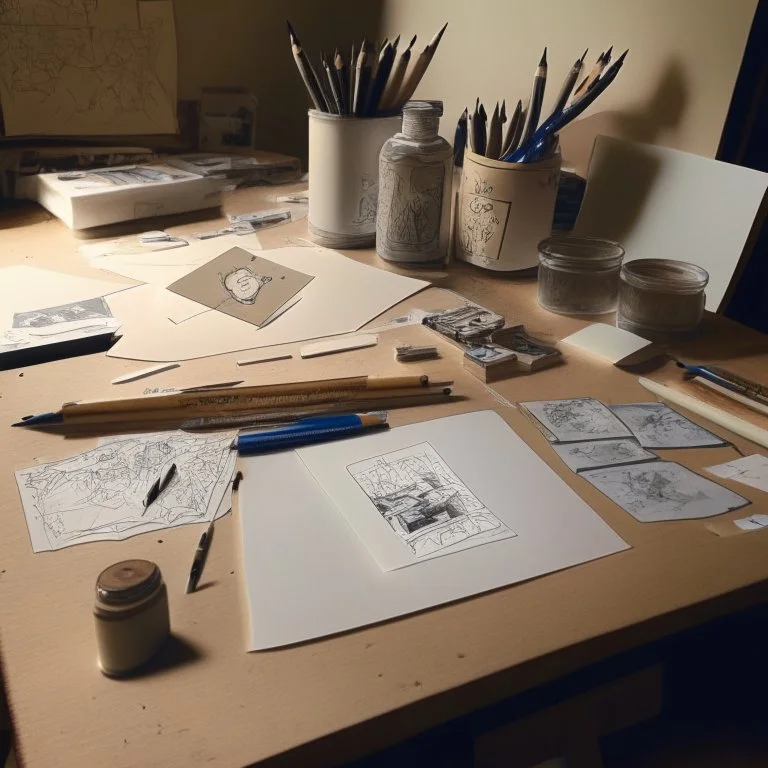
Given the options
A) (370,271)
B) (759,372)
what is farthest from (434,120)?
(759,372)

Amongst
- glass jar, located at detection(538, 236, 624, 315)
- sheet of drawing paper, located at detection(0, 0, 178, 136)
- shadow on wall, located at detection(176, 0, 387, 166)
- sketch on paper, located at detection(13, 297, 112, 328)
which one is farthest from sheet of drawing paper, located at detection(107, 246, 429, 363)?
shadow on wall, located at detection(176, 0, 387, 166)

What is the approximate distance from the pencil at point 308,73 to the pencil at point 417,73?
4.1 inches

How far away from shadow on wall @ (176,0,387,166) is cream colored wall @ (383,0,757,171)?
0.31 m

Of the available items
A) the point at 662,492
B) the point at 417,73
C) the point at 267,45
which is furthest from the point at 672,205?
the point at 267,45

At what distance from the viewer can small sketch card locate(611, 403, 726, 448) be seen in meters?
0.68

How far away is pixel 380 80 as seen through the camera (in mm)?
1030

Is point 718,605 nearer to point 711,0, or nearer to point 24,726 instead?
point 24,726

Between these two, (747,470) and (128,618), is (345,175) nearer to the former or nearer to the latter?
(747,470)

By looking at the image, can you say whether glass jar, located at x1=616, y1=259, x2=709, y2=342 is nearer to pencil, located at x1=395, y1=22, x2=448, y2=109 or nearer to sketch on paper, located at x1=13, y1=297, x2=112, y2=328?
pencil, located at x1=395, y1=22, x2=448, y2=109

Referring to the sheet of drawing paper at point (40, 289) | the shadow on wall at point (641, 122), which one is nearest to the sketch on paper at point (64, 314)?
the sheet of drawing paper at point (40, 289)

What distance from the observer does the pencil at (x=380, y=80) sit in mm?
1020

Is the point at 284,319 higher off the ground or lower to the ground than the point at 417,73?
lower

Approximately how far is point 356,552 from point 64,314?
0.51m

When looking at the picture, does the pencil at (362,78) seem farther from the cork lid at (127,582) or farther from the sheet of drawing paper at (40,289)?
the cork lid at (127,582)
